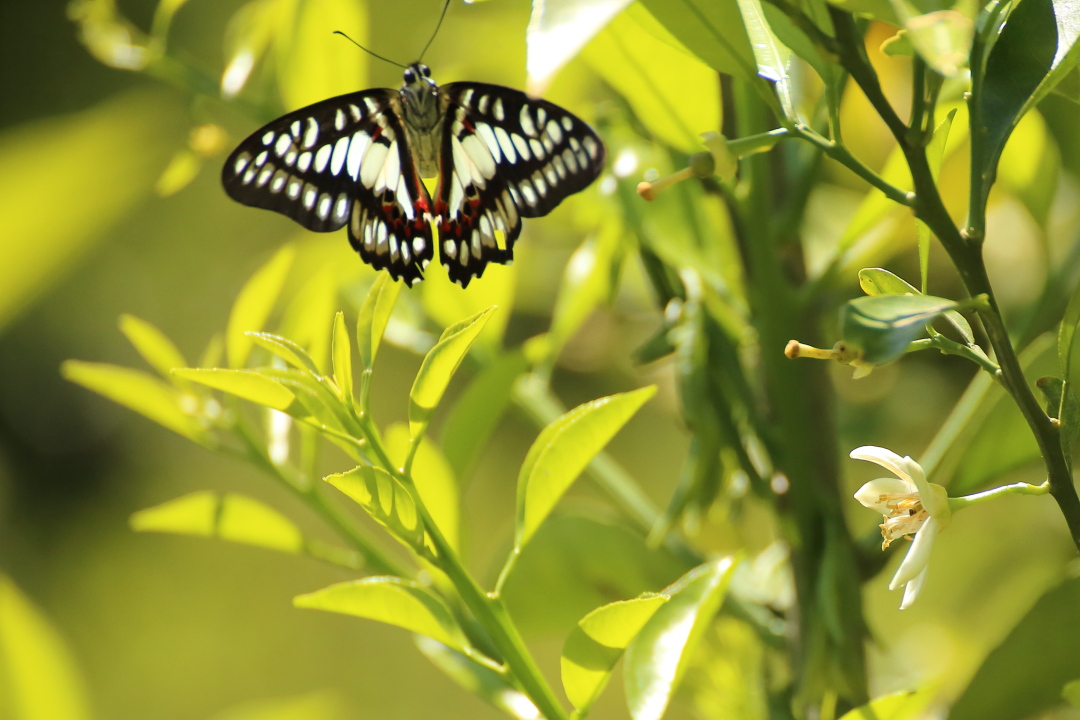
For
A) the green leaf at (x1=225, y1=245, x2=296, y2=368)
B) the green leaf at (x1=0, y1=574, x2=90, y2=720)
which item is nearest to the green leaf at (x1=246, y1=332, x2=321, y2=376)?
the green leaf at (x1=225, y1=245, x2=296, y2=368)

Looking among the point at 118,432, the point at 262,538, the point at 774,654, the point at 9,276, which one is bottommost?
the point at 774,654

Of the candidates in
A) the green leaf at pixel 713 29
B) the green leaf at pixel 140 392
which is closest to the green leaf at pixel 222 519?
the green leaf at pixel 140 392

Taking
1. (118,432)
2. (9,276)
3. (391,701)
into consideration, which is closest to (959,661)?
(9,276)

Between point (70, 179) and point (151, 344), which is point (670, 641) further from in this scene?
point (70, 179)

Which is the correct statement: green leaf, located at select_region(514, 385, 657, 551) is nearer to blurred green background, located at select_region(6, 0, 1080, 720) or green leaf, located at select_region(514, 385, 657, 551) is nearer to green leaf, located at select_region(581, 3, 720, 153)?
green leaf, located at select_region(581, 3, 720, 153)

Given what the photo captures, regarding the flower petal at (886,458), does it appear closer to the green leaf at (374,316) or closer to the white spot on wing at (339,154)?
the green leaf at (374,316)

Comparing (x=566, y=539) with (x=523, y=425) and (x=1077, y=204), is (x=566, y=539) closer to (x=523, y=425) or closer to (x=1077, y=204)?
(x=1077, y=204)
